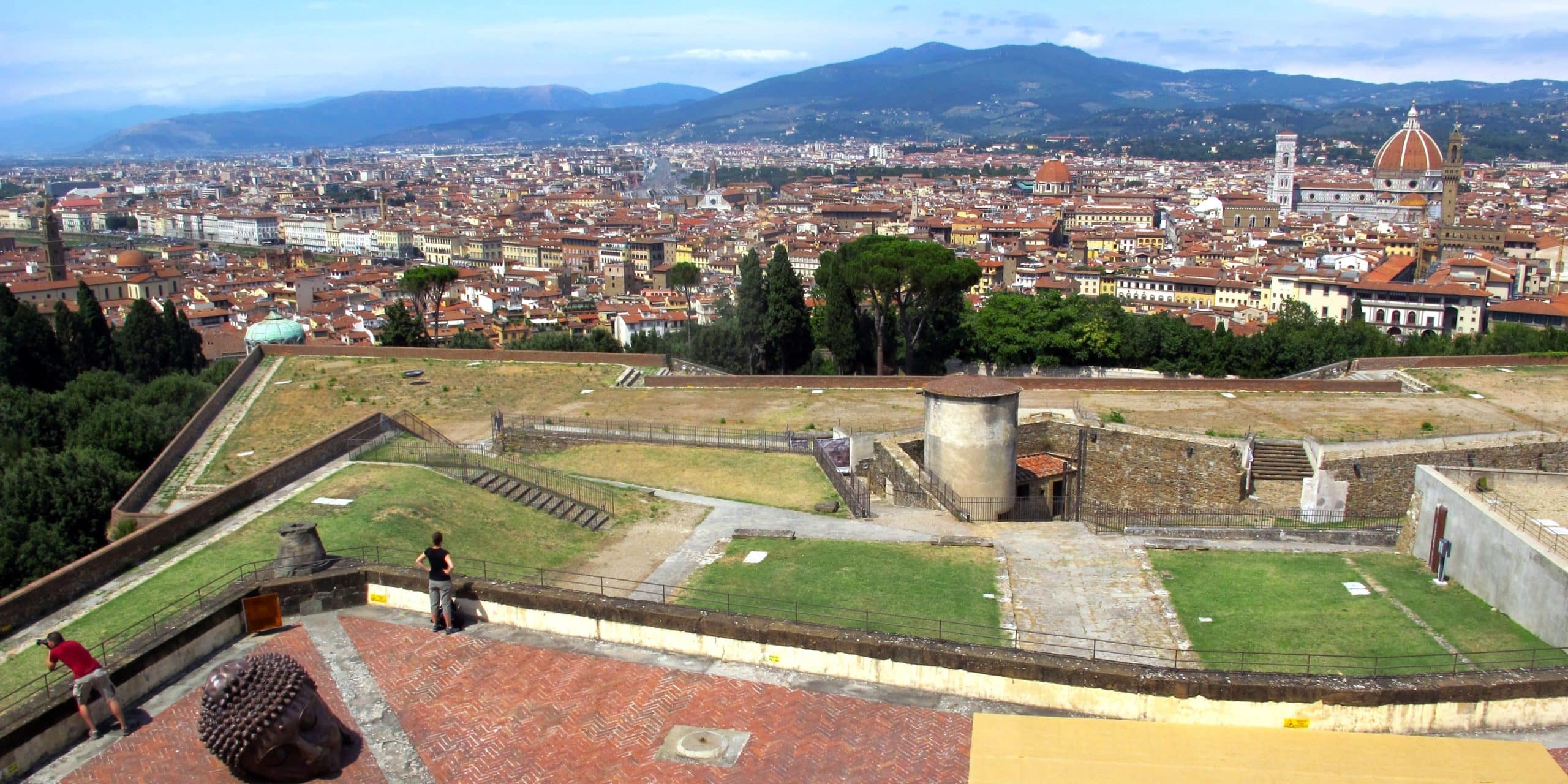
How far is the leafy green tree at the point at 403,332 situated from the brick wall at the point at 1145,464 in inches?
954

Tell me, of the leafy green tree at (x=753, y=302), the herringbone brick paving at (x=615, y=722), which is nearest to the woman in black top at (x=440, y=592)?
the herringbone brick paving at (x=615, y=722)

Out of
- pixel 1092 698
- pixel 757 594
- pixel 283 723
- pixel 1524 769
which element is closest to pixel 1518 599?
pixel 1524 769

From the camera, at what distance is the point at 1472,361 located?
32.6m

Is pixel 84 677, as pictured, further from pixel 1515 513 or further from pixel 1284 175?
pixel 1284 175

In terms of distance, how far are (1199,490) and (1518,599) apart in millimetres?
8778

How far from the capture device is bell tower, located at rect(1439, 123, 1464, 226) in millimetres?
137500

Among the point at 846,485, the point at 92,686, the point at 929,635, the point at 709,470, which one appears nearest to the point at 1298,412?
the point at 846,485

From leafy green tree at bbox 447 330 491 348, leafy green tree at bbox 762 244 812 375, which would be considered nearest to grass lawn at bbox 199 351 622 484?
leafy green tree at bbox 762 244 812 375

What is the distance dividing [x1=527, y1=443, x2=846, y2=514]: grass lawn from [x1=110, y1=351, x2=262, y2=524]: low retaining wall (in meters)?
7.52

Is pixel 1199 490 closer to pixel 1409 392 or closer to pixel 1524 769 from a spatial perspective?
pixel 1409 392

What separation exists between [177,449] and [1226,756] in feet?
77.9

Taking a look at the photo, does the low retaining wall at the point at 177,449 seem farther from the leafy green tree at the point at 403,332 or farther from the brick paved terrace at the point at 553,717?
the brick paved terrace at the point at 553,717

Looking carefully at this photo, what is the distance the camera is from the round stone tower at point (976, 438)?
20.0 m

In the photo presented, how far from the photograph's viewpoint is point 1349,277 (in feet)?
258
